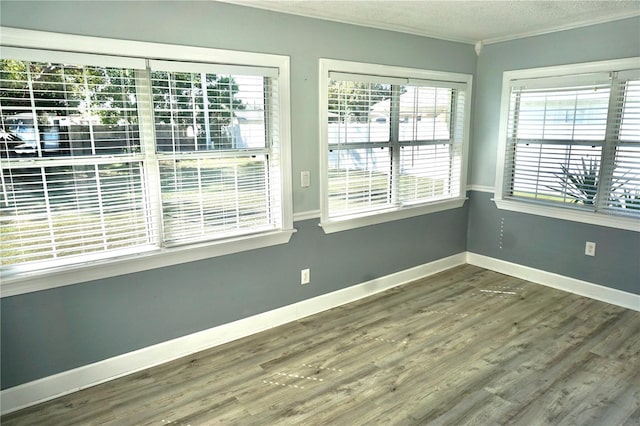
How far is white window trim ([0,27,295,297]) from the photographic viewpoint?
2.21 m

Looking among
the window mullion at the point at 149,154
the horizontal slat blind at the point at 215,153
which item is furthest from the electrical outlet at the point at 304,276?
the window mullion at the point at 149,154

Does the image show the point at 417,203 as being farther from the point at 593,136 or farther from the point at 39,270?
the point at 39,270

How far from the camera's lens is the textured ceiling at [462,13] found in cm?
285

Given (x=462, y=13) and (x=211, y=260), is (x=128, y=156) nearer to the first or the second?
(x=211, y=260)

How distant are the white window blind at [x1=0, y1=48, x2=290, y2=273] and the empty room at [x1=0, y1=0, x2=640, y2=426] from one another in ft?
0.04

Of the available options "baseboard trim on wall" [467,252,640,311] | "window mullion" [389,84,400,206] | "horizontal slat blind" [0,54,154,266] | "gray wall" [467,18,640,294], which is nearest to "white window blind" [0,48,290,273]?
"horizontal slat blind" [0,54,154,266]

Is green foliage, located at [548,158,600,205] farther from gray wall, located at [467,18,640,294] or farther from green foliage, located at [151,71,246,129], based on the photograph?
green foliage, located at [151,71,246,129]

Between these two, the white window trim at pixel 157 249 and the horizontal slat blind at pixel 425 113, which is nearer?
the white window trim at pixel 157 249

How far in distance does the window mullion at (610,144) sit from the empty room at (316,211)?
0.02 m

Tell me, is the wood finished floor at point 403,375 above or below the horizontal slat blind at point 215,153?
below

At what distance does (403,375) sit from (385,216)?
155cm

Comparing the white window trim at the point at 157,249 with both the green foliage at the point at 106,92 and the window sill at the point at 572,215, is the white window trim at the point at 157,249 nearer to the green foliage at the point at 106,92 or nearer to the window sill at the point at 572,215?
the green foliage at the point at 106,92

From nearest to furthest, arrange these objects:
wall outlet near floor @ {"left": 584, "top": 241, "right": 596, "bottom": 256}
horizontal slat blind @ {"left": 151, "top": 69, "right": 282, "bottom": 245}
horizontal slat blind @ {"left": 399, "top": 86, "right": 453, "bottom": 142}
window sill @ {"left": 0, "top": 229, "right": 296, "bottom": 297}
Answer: window sill @ {"left": 0, "top": 229, "right": 296, "bottom": 297}, horizontal slat blind @ {"left": 151, "top": 69, "right": 282, "bottom": 245}, wall outlet near floor @ {"left": 584, "top": 241, "right": 596, "bottom": 256}, horizontal slat blind @ {"left": 399, "top": 86, "right": 453, "bottom": 142}

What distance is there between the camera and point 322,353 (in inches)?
115
